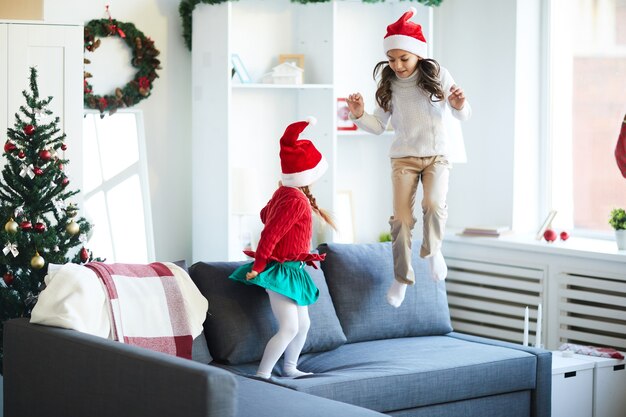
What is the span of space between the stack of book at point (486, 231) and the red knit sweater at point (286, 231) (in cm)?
180

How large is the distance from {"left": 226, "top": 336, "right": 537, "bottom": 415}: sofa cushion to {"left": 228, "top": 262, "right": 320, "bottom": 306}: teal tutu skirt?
296 mm

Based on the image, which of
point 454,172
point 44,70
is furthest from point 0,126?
point 454,172

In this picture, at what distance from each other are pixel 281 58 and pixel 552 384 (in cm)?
242

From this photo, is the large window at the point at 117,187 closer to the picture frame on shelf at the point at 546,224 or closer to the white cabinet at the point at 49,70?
the white cabinet at the point at 49,70

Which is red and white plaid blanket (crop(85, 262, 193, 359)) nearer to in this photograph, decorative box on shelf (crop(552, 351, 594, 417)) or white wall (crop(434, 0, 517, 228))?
decorative box on shelf (crop(552, 351, 594, 417))

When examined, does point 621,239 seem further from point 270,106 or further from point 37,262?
point 37,262

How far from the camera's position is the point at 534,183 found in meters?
5.49

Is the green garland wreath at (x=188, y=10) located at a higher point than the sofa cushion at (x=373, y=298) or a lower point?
higher

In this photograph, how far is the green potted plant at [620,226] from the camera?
4.67 meters

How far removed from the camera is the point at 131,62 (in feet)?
17.4

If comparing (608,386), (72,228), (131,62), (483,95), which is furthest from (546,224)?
(72,228)

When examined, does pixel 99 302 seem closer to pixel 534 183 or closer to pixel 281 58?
pixel 281 58

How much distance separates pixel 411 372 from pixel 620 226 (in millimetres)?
1617

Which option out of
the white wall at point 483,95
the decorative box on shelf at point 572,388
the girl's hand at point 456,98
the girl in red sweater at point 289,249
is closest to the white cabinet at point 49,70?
the girl in red sweater at point 289,249
